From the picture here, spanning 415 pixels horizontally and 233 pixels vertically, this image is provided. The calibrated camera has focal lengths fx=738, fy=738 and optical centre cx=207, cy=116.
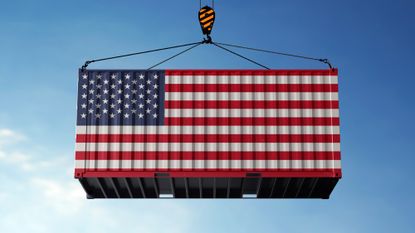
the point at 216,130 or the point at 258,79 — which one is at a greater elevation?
the point at 258,79

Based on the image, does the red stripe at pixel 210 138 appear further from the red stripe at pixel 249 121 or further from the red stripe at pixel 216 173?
the red stripe at pixel 216 173

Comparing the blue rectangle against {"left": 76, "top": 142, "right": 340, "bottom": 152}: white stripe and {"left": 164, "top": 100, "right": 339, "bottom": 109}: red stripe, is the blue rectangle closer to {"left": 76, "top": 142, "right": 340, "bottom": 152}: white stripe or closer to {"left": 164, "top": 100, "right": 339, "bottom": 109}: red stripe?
{"left": 164, "top": 100, "right": 339, "bottom": 109}: red stripe

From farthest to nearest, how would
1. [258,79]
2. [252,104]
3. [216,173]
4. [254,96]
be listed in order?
[258,79], [254,96], [252,104], [216,173]

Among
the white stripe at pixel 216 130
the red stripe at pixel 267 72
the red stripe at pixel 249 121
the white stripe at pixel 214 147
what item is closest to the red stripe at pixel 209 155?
the white stripe at pixel 214 147

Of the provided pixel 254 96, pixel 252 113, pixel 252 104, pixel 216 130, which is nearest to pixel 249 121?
pixel 252 113

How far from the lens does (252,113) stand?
36.8 meters

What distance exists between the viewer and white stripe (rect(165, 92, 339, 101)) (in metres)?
37.0

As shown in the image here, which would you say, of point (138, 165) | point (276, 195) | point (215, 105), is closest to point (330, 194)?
point (276, 195)

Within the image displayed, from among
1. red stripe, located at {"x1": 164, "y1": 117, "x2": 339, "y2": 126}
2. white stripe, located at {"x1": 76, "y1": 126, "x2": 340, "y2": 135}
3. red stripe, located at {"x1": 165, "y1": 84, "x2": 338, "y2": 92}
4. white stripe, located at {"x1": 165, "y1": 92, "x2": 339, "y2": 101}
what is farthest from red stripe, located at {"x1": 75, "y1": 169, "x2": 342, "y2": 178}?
red stripe, located at {"x1": 165, "y1": 84, "x2": 338, "y2": 92}

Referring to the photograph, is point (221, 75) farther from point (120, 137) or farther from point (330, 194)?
point (330, 194)

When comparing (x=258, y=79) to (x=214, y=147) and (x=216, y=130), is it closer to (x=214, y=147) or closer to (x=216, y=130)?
(x=216, y=130)

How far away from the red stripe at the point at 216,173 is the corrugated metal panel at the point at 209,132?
5 cm

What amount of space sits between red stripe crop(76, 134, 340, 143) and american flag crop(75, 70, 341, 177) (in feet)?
0.16

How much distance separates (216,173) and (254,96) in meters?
4.44
